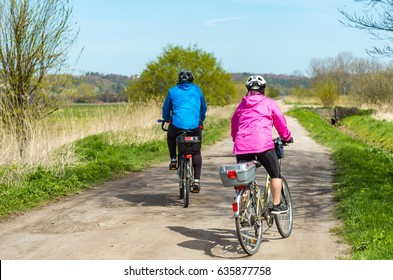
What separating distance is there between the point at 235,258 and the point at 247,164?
1007 mm

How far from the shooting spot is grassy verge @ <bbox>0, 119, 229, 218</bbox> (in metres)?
9.97

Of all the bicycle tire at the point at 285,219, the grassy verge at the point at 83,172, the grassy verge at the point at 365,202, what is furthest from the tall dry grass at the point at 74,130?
the bicycle tire at the point at 285,219

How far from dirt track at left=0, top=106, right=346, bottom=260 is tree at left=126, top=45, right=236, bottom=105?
17.3 metres

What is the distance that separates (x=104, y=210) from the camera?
923cm

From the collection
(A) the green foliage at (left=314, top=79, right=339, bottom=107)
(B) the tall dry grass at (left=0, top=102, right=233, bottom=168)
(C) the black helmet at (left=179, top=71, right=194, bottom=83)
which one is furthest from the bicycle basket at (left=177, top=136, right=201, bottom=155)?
(A) the green foliage at (left=314, top=79, right=339, bottom=107)

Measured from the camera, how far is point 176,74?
3034cm

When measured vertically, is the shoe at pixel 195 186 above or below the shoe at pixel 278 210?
below

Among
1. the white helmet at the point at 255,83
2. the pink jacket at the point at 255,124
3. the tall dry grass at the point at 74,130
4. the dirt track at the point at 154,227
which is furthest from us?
the tall dry grass at the point at 74,130

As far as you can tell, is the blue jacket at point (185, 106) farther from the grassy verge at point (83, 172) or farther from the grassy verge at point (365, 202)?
the grassy verge at point (365, 202)

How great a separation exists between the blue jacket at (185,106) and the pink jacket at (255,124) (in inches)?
114

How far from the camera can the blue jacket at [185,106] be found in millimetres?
9781

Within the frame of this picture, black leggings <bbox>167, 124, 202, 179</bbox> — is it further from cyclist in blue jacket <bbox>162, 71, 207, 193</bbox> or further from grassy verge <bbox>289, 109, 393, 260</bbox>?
grassy verge <bbox>289, 109, 393, 260</bbox>
